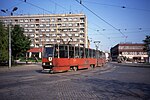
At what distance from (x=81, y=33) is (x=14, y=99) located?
76.0 metres

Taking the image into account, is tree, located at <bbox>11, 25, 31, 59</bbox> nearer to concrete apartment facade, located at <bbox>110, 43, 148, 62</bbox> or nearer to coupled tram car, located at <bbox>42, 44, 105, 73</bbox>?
coupled tram car, located at <bbox>42, 44, 105, 73</bbox>

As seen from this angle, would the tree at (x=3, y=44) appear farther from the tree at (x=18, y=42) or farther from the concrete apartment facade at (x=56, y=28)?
the concrete apartment facade at (x=56, y=28)

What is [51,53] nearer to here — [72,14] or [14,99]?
[14,99]

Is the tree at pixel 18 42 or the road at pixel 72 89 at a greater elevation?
the tree at pixel 18 42

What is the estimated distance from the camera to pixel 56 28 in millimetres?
84000

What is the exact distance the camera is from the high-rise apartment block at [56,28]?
82.9 m

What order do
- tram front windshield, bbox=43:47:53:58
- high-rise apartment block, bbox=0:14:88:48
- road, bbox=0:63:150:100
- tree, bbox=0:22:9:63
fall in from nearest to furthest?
road, bbox=0:63:150:100 → tram front windshield, bbox=43:47:53:58 → tree, bbox=0:22:9:63 → high-rise apartment block, bbox=0:14:88:48

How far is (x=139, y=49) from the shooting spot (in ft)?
341

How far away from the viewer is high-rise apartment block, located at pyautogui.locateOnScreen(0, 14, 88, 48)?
8294 cm

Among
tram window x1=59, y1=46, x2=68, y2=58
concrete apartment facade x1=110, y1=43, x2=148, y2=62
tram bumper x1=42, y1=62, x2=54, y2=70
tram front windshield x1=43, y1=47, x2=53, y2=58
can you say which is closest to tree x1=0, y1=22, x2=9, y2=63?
tram front windshield x1=43, y1=47, x2=53, y2=58

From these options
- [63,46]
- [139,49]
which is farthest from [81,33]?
[63,46]

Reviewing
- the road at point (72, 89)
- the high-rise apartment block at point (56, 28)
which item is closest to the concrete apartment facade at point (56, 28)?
the high-rise apartment block at point (56, 28)

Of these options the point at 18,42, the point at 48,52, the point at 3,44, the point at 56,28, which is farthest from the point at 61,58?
the point at 56,28

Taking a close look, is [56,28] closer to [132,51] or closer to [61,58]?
[132,51]
